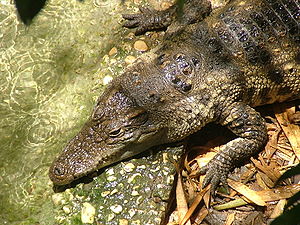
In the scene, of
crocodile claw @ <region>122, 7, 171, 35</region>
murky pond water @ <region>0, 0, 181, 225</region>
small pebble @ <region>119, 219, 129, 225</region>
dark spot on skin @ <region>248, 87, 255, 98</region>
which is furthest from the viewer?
crocodile claw @ <region>122, 7, 171, 35</region>

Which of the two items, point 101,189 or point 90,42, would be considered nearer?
point 101,189

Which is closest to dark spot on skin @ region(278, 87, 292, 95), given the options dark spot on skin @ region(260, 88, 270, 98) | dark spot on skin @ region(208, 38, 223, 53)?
dark spot on skin @ region(260, 88, 270, 98)

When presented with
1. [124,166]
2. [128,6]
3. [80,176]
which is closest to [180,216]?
[124,166]

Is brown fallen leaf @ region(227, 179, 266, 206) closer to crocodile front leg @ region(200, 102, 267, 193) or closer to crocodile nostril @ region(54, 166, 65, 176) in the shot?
crocodile front leg @ region(200, 102, 267, 193)

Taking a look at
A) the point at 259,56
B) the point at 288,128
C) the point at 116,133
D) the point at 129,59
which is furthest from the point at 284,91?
the point at 116,133

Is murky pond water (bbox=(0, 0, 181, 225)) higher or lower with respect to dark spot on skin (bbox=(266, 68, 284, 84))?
lower

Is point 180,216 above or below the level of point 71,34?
below

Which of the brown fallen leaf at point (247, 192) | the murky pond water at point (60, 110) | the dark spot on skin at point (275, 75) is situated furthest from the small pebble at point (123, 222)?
the dark spot on skin at point (275, 75)

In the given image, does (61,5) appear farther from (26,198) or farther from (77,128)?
(26,198)

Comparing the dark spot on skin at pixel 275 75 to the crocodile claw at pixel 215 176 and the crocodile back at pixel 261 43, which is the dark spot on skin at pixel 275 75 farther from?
the crocodile claw at pixel 215 176
